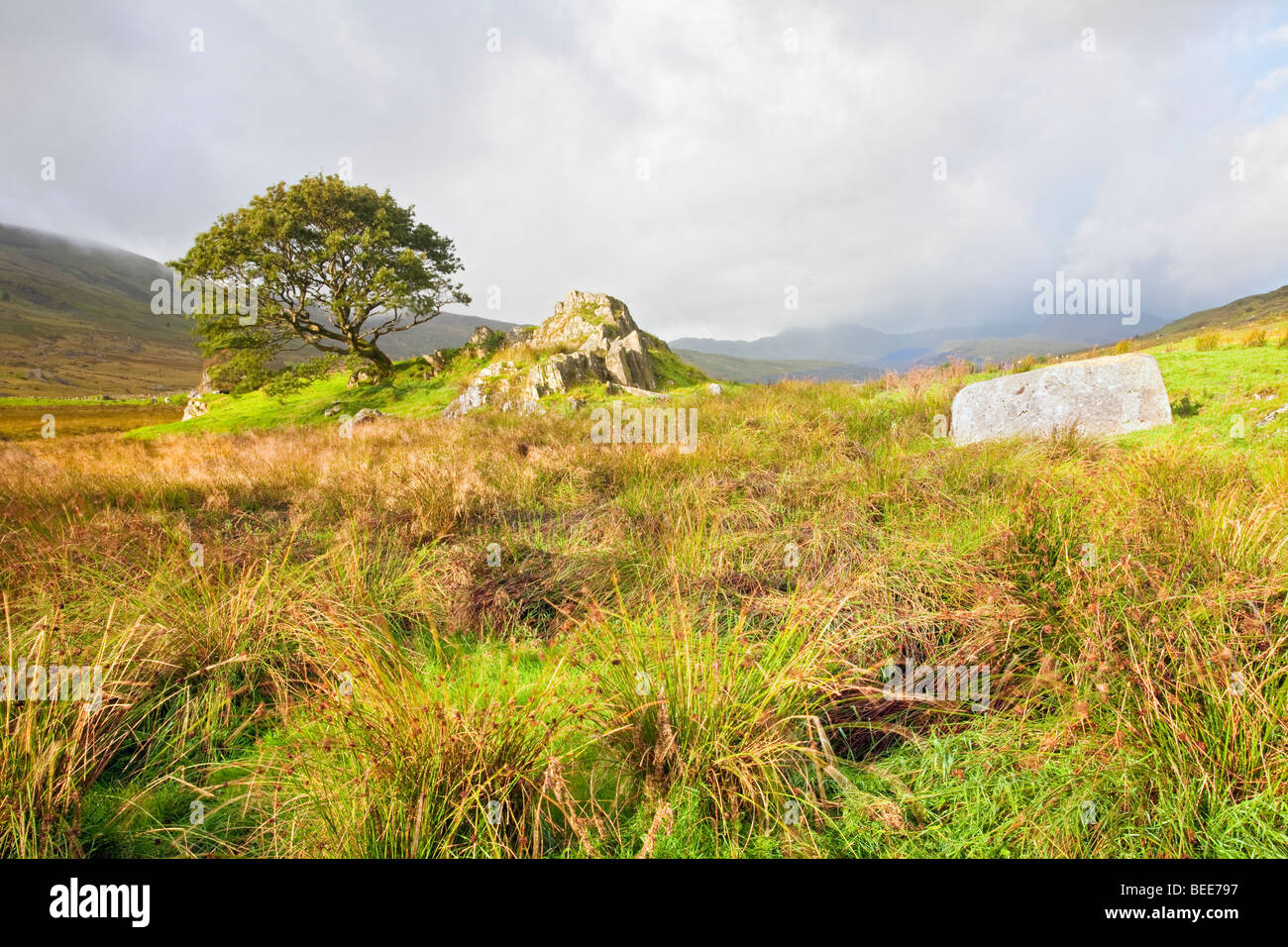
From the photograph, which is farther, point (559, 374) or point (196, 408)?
point (196, 408)

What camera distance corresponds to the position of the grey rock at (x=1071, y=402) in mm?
6055

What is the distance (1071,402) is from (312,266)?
2724 cm

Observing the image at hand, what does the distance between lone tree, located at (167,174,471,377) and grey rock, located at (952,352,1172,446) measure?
22137 mm

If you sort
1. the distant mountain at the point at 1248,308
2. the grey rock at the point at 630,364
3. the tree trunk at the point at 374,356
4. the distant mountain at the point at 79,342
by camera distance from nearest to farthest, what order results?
the grey rock at the point at 630,364 < the tree trunk at the point at 374,356 < the distant mountain at the point at 79,342 < the distant mountain at the point at 1248,308

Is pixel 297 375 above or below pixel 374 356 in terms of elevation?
below

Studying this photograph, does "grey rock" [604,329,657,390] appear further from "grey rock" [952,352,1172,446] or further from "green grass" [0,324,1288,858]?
"green grass" [0,324,1288,858]

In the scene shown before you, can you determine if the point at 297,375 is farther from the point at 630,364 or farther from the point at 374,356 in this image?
the point at 630,364

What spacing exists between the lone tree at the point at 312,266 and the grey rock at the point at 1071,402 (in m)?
22.1

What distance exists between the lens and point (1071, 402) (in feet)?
21.2

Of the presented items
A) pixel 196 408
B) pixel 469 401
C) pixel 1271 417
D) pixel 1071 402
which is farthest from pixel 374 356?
pixel 1271 417

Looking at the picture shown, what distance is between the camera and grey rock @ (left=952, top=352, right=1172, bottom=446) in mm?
6055

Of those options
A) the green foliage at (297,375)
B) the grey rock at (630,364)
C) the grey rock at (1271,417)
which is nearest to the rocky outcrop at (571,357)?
the grey rock at (630,364)

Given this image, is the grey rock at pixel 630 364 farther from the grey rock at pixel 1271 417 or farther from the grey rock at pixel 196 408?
the grey rock at pixel 196 408

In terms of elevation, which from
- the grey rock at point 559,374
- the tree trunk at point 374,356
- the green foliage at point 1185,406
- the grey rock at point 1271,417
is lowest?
the grey rock at point 1271,417
